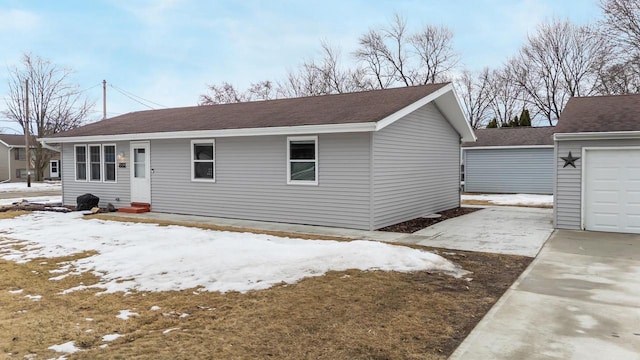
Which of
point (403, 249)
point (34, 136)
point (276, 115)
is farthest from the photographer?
point (34, 136)

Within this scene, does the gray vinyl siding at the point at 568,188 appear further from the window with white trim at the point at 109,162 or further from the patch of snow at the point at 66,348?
the window with white trim at the point at 109,162

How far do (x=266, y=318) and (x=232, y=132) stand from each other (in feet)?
25.5

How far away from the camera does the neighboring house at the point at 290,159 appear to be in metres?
10.2

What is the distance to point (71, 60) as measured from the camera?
35469mm

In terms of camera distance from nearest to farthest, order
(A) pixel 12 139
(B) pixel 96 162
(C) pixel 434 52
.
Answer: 1. (B) pixel 96 162
2. (C) pixel 434 52
3. (A) pixel 12 139

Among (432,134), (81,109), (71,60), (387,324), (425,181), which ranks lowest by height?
(387,324)

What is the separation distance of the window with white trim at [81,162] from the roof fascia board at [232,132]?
50cm

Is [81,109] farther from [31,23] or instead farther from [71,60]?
[31,23]

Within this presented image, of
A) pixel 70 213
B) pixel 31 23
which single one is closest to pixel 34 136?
pixel 31 23

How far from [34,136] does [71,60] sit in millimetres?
8096

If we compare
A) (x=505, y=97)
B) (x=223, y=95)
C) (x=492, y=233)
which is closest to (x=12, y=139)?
(x=223, y=95)

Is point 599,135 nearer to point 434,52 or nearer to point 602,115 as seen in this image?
point 602,115

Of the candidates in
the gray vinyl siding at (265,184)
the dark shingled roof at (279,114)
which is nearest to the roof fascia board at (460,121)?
the dark shingled roof at (279,114)

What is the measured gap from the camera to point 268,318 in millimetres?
4422
